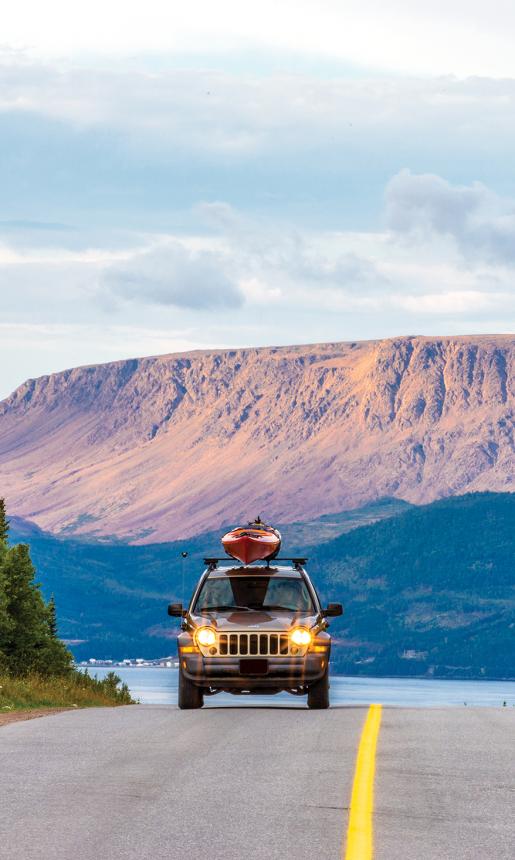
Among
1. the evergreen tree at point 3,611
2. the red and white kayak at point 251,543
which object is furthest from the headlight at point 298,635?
the evergreen tree at point 3,611

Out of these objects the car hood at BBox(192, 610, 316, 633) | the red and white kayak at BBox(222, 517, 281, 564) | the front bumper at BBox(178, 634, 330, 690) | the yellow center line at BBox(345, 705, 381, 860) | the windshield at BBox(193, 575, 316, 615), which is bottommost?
the yellow center line at BBox(345, 705, 381, 860)

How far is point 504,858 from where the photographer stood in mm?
9492

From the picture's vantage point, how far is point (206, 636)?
24.3 meters

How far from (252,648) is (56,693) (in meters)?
7.58

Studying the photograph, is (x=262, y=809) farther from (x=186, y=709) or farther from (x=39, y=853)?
(x=186, y=709)

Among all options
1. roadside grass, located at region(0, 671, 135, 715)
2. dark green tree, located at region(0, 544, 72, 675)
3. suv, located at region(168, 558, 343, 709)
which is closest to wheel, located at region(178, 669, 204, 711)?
suv, located at region(168, 558, 343, 709)

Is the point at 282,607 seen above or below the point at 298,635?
above

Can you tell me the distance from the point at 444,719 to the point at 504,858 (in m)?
12.3

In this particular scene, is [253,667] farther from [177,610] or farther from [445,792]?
[445,792]

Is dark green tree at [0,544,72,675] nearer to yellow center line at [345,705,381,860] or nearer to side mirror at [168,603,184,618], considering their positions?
side mirror at [168,603,184,618]

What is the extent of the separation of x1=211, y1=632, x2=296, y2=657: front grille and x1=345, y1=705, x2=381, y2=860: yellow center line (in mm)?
6171

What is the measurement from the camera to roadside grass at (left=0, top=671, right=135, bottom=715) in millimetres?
26752

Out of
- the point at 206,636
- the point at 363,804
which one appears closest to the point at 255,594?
the point at 206,636

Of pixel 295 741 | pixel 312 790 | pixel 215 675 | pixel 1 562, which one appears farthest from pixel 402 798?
pixel 1 562
